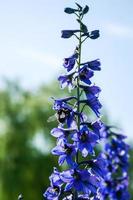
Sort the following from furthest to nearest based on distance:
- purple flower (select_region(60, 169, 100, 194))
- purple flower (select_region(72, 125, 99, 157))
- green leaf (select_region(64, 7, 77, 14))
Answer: green leaf (select_region(64, 7, 77, 14)), purple flower (select_region(72, 125, 99, 157)), purple flower (select_region(60, 169, 100, 194))

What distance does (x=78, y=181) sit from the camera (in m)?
6.08

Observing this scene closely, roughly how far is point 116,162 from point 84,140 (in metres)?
4.76

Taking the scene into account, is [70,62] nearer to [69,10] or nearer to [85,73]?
[85,73]

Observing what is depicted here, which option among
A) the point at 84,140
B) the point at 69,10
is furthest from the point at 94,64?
the point at 84,140

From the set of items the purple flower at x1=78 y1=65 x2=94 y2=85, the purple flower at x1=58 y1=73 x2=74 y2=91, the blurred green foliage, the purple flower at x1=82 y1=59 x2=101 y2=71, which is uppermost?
the purple flower at x1=82 y1=59 x2=101 y2=71

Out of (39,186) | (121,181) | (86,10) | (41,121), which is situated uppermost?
(86,10)

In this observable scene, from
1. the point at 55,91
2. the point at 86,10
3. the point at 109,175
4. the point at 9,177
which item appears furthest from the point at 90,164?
the point at 55,91

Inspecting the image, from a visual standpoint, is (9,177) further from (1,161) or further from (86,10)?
(86,10)

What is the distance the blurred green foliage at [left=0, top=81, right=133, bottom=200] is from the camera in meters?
38.1

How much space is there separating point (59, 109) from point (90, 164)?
600 millimetres

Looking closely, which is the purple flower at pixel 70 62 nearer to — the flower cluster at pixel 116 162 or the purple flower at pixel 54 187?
the purple flower at pixel 54 187

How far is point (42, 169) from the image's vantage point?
3881cm

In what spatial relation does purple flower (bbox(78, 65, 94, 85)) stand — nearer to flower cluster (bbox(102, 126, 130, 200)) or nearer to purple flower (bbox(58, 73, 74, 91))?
purple flower (bbox(58, 73, 74, 91))

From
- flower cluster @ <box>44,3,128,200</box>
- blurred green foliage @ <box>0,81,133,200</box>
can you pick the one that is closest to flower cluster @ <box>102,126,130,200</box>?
flower cluster @ <box>44,3,128,200</box>
